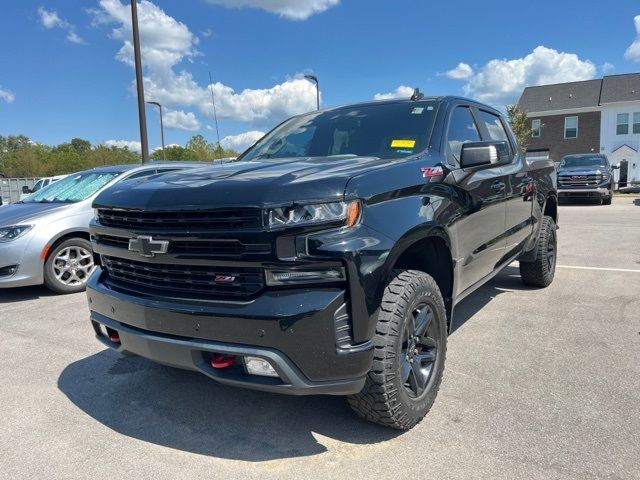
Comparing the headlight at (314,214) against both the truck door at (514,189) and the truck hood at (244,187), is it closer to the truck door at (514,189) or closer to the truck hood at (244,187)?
the truck hood at (244,187)

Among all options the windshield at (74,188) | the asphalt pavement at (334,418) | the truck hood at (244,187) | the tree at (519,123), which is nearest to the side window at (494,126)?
the asphalt pavement at (334,418)

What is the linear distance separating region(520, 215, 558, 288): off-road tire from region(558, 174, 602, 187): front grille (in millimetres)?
13608

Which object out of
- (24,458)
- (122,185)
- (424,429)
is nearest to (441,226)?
(424,429)

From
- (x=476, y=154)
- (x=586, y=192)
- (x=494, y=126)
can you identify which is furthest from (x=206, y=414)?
(x=586, y=192)

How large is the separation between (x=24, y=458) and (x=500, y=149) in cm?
342

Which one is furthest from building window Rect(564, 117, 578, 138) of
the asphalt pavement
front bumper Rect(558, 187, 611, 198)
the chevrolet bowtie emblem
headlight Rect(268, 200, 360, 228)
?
the chevrolet bowtie emblem

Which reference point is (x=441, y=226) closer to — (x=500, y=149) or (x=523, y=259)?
(x=500, y=149)

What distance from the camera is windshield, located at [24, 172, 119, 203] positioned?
666 cm

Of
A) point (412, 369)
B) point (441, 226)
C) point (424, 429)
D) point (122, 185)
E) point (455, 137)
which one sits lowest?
point (424, 429)

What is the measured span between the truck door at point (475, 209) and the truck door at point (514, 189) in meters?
0.17

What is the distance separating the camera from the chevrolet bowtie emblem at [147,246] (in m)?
2.53

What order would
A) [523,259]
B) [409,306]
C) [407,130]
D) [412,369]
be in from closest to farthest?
[409,306] → [412,369] → [407,130] → [523,259]

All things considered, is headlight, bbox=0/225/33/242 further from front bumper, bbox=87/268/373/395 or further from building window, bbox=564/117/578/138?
building window, bbox=564/117/578/138

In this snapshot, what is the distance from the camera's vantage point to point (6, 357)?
13.4 feet
